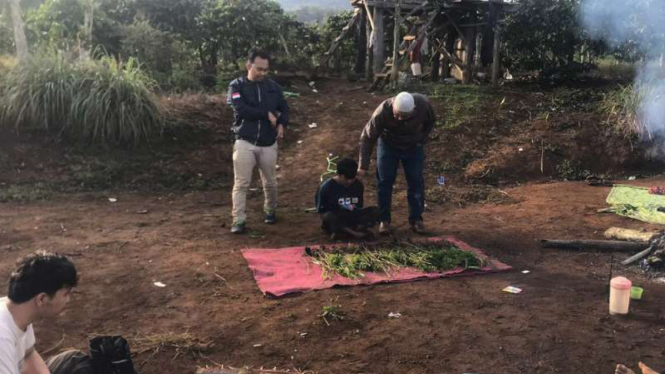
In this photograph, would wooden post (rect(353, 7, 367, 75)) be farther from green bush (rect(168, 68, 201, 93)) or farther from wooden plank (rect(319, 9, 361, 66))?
green bush (rect(168, 68, 201, 93))

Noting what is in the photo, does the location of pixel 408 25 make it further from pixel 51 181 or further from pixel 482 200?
pixel 51 181

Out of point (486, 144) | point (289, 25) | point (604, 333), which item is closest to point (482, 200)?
point (486, 144)

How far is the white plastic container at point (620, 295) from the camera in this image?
3.85 metres

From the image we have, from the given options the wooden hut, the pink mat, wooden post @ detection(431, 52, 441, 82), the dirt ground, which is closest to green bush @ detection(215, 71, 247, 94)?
the dirt ground

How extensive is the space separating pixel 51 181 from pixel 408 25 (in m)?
9.00

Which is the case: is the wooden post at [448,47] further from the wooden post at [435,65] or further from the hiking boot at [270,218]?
the hiking boot at [270,218]

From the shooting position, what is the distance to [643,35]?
9.55 m

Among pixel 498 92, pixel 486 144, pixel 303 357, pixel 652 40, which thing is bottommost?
pixel 303 357

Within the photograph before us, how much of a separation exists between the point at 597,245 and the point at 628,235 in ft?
1.42

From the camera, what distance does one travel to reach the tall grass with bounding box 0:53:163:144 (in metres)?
8.00

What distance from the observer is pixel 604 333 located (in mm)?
3689

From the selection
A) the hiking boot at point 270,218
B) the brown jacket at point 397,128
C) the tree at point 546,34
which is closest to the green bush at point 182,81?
the hiking boot at point 270,218

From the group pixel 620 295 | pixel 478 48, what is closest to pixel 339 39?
pixel 478 48

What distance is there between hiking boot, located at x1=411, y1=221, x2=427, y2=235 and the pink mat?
797mm
